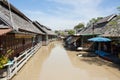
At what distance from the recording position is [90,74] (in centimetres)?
1038

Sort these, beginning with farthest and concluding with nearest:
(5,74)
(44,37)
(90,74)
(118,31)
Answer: (44,37) → (118,31) → (90,74) → (5,74)

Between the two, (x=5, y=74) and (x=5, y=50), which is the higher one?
(x=5, y=50)

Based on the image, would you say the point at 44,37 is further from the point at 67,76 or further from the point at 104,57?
the point at 67,76

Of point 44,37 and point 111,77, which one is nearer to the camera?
point 111,77

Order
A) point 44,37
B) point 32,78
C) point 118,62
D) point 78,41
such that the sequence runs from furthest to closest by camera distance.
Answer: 1. point 44,37
2. point 78,41
3. point 118,62
4. point 32,78

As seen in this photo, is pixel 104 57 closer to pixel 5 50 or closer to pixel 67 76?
pixel 67 76

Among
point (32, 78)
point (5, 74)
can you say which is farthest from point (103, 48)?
point (5, 74)

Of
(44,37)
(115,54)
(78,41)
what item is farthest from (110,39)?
(44,37)

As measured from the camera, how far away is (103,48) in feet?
67.7

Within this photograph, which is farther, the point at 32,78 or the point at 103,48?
the point at 103,48

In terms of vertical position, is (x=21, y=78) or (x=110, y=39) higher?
(x=110, y=39)

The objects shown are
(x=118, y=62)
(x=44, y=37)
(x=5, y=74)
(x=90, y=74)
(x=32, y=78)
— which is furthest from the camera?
(x=44, y=37)

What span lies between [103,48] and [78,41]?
4.68m

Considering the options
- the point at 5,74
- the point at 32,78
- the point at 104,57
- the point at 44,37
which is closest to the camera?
the point at 5,74
